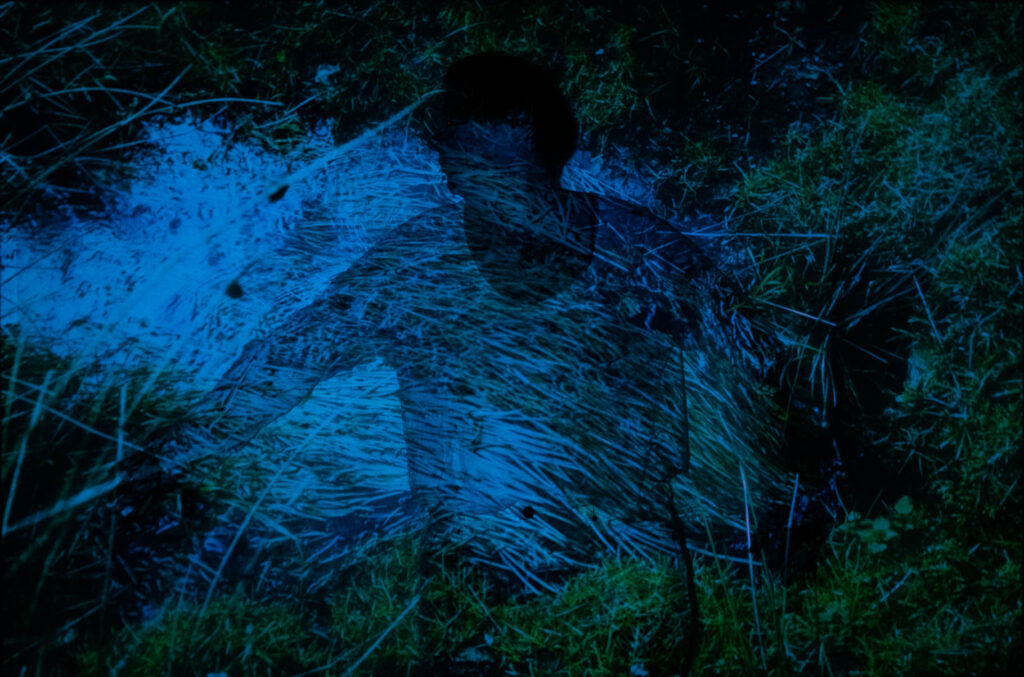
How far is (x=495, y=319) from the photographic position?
1.03 meters

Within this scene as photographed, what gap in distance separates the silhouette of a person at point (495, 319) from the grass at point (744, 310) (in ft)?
0.25

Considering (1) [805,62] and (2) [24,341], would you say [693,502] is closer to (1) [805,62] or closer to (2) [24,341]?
(1) [805,62]

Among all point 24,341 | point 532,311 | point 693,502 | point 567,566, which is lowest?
point 567,566

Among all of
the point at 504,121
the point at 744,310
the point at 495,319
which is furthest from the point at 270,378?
the point at 744,310

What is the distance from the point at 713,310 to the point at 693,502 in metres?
0.34

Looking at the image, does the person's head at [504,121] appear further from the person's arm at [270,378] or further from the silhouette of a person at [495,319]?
the person's arm at [270,378]

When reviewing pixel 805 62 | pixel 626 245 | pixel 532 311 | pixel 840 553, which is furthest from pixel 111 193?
pixel 840 553

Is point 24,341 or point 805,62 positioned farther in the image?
point 805,62

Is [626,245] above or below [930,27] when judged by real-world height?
below

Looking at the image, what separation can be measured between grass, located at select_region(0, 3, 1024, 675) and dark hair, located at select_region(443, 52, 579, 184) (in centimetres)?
3

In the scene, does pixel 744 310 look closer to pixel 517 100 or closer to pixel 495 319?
pixel 495 319

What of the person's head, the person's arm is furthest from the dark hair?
the person's arm

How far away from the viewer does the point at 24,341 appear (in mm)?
979

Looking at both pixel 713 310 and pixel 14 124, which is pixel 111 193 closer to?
pixel 14 124
